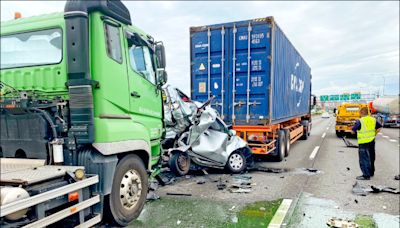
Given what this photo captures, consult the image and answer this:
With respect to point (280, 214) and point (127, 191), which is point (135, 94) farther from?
point (280, 214)

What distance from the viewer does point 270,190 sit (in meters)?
5.84

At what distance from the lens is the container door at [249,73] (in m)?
7.89

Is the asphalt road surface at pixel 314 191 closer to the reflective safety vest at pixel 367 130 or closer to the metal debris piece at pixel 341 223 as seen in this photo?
the metal debris piece at pixel 341 223

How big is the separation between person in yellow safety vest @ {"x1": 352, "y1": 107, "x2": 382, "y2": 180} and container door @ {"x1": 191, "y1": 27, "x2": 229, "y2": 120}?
343cm

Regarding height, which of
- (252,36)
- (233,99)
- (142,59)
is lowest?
(233,99)

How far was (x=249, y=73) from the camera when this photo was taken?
812cm

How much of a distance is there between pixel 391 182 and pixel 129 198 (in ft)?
18.6

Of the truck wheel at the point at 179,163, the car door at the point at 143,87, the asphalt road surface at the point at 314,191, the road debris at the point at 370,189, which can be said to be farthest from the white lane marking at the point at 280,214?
the truck wheel at the point at 179,163

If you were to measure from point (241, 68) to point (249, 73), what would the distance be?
0.27 meters

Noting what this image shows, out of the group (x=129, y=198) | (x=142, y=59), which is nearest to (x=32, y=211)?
(x=129, y=198)

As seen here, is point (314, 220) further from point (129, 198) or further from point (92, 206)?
point (92, 206)

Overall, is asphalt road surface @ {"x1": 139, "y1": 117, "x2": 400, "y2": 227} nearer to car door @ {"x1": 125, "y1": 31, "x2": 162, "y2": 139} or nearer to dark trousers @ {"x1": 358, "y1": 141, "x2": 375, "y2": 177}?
dark trousers @ {"x1": 358, "y1": 141, "x2": 375, "y2": 177}

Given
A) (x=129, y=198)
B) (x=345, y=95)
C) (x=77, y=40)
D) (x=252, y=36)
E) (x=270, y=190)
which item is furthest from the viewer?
(x=345, y=95)

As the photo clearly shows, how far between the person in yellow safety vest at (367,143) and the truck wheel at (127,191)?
5.17 metres
